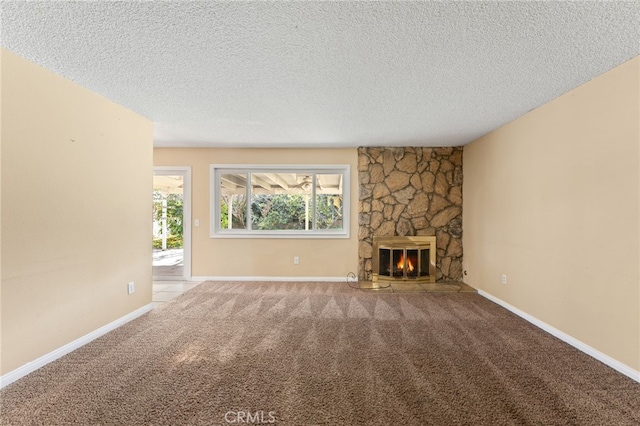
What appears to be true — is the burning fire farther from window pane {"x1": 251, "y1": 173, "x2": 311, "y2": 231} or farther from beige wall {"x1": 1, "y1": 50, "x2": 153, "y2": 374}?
beige wall {"x1": 1, "y1": 50, "x2": 153, "y2": 374}

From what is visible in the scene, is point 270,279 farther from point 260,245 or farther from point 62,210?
point 62,210

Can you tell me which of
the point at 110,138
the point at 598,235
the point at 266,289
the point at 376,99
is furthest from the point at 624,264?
the point at 110,138

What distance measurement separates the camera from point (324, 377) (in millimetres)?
1997

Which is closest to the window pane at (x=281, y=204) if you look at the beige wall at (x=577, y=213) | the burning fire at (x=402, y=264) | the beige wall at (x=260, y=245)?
the beige wall at (x=260, y=245)

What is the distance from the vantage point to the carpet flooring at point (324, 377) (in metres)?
1.64

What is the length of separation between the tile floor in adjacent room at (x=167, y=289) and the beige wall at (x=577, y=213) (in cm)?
446

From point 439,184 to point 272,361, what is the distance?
12.8 ft

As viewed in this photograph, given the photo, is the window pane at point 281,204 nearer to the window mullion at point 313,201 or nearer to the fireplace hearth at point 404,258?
the window mullion at point 313,201

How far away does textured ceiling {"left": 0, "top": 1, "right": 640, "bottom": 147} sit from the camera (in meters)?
A: 1.53

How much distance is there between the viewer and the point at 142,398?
1.78m

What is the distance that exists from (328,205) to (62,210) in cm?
354

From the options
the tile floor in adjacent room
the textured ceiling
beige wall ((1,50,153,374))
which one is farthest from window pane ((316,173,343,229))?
beige wall ((1,50,153,374))

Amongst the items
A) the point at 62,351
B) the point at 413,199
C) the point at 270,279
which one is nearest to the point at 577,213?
the point at 413,199

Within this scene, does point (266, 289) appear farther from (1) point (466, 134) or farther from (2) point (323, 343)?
(1) point (466, 134)
